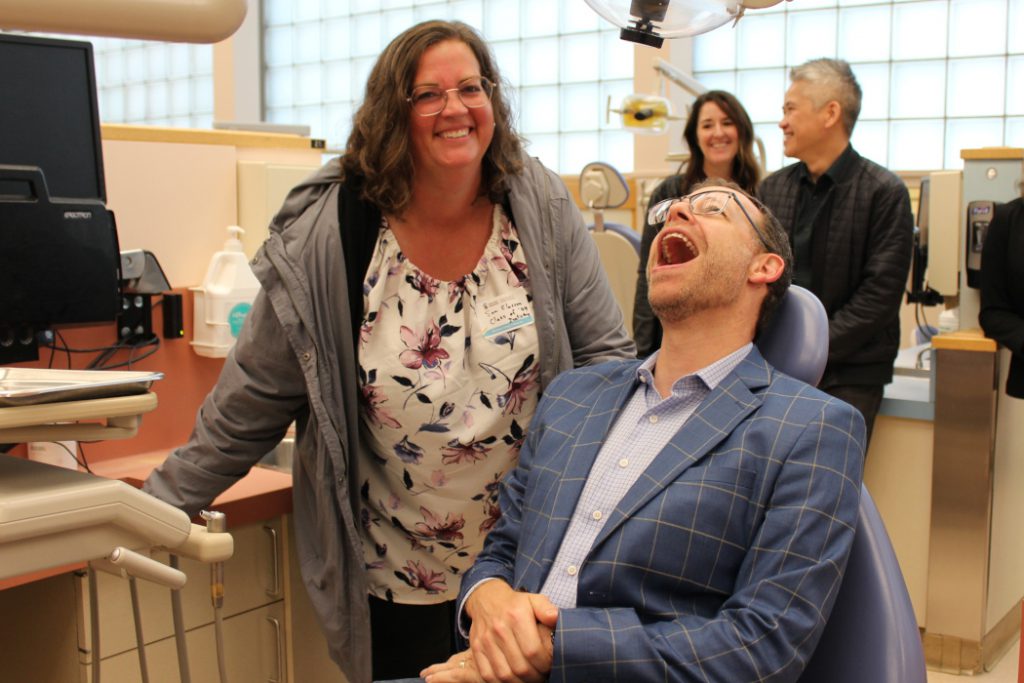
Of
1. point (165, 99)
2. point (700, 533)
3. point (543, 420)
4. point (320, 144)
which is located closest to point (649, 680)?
point (700, 533)

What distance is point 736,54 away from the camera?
6.38 metres

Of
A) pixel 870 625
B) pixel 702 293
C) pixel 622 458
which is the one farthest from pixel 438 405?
pixel 870 625

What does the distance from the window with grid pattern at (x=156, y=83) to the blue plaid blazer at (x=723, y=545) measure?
8209 mm

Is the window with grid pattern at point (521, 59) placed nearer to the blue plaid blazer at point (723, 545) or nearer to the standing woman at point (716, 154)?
the standing woman at point (716, 154)

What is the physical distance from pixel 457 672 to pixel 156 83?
9.09 m

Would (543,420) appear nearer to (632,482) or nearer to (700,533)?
(632,482)

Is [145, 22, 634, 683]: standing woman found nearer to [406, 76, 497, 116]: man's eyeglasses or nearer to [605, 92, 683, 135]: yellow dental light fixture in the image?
[406, 76, 497, 116]: man's eyeglasses

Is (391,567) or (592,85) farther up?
(592,85)

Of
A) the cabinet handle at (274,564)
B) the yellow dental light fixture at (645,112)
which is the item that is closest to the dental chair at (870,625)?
the cabinet handle at (274,564)

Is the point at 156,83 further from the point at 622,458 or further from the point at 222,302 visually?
the point at 622,458

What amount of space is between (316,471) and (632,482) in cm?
58

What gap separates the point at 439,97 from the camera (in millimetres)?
1718

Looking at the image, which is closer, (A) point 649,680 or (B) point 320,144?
(A) point 649,680

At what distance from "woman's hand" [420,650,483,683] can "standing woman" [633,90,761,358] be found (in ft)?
6.88
